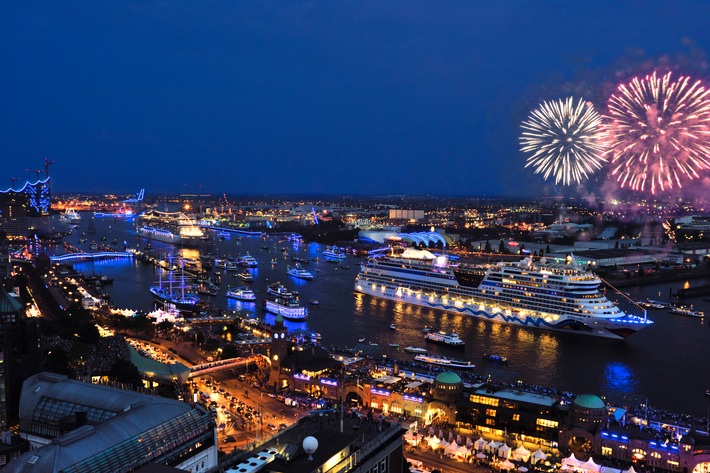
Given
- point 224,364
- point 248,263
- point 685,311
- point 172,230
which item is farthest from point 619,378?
point 172,230

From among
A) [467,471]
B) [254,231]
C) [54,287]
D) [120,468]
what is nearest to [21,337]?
[120,468]

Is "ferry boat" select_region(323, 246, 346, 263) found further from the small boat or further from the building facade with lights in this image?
the building facade with lights

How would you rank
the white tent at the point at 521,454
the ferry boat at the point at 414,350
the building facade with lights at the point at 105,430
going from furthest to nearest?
the ferry boat at the point at 414,350 → the white tent at the point at 521,454 → the building facade with lights at the point at 105,430

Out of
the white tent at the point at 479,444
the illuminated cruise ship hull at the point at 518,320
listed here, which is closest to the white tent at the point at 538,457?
the white tent at the point at 479,444

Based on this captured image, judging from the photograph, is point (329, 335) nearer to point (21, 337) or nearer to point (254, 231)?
point (21, 337)

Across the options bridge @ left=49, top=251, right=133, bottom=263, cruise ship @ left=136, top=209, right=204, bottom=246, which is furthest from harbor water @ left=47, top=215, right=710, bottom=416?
cruise ship @ left=136, top=209, right=204, bottom=246

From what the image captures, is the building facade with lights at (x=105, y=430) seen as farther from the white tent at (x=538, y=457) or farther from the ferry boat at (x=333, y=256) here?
the ferry boat at (x=333, y=256)
